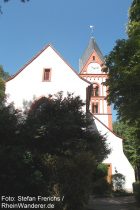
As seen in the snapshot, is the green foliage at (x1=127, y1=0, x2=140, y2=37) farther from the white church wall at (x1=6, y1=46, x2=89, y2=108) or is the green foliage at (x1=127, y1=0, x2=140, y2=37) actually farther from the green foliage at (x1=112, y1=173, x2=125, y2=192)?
the green foliage at (x1=112, y1=173, x2=125, y2=192)

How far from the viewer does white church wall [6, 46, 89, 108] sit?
22750mm

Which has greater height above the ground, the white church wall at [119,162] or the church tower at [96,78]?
the church tower at [96,78]

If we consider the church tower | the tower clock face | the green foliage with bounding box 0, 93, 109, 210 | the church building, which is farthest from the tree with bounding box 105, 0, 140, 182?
the tower clock face

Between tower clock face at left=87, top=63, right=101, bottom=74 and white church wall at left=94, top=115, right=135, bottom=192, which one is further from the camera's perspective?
tower clock face at left=87, top=63, right=101, bottom=74

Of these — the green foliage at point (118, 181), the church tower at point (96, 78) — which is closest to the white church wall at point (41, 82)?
the green foliage at point (118, 181)

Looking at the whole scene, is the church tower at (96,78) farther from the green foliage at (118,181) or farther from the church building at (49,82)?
the church building at (49,82)

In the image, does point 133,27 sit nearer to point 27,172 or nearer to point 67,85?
point 67,85

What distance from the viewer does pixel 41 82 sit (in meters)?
23.3

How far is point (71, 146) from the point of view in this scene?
14406mm

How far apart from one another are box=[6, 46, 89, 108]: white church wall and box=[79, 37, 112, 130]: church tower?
43.0ft

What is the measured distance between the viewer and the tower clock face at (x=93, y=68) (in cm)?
4631

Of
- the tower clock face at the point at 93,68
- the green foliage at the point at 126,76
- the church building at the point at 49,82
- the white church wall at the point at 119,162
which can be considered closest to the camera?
the green foliage at the point at 126,76

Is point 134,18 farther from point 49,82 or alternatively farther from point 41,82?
point 41,82

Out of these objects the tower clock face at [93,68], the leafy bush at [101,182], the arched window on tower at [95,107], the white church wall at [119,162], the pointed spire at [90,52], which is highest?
the pointed spire at [90,52]
